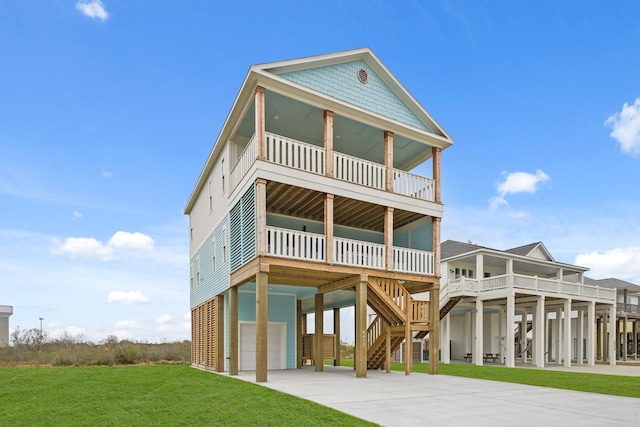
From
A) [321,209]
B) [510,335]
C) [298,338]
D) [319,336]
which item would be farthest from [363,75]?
[510,335]

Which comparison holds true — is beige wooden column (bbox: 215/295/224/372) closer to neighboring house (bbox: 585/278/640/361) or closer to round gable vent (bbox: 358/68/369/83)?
round gable vent (bbox: 358/68/369/83)

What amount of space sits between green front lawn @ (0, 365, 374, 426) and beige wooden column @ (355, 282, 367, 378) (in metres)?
4.08

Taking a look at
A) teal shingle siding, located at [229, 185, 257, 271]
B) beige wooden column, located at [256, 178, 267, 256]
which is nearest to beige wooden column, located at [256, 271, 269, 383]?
beige wooden column, located at [256, 178, 267, 256]

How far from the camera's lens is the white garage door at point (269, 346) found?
1902 centimetres

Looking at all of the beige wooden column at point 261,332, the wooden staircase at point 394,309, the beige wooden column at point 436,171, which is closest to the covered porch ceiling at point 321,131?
the beige wooden column at point 436,171

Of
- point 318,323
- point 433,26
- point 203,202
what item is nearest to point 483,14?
point 433,26

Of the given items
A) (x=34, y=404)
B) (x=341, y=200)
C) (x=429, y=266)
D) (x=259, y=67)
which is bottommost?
(x=34, y=404)

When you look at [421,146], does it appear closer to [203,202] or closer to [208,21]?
[208,21]

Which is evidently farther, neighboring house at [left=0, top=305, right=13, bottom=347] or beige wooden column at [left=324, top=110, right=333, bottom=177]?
neighboring house at [left=0, top=305, right=13, bottom=347]

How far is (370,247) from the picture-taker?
1677cm

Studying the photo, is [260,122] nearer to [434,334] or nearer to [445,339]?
[434,334]

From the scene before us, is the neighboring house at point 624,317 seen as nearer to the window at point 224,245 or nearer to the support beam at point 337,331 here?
the support beam at point 337,331

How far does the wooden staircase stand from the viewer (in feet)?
54.0

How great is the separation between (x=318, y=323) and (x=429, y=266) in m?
5.00
